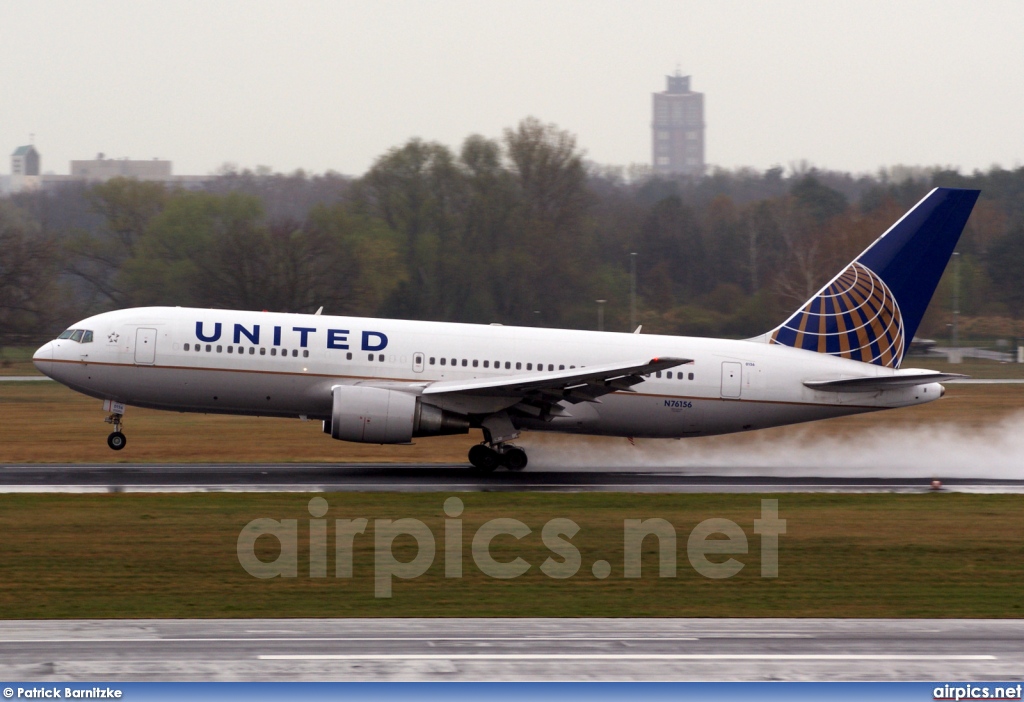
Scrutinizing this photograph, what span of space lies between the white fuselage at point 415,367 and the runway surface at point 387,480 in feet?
4.51

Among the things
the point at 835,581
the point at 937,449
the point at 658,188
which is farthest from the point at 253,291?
the point at 658,188

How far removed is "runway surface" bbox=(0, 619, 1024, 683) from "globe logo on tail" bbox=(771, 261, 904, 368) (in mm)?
16117

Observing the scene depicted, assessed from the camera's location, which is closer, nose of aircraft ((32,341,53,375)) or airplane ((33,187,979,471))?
airplane ((33,187,979,471))

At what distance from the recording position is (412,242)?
65.3m

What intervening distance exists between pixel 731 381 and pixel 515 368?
206 inches

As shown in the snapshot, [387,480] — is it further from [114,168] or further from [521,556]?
[114,168]

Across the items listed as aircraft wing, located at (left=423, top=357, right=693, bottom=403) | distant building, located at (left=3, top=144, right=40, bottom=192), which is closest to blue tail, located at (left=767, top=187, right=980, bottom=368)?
aircraft wing, located at (left=423, top=357, right=693, bottom=403)

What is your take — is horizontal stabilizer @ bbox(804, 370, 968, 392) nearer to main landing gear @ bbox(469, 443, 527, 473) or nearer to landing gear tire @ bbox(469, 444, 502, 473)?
main landing gear @ bbox(469, 443, 527, 473)

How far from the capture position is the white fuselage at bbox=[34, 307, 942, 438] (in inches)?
1073

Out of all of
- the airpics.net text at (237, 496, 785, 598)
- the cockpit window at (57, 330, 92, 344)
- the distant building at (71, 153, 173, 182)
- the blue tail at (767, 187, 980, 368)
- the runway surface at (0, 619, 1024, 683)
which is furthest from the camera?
the distant building at (71, 153, 173, 182)

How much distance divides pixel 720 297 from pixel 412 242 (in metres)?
17.6

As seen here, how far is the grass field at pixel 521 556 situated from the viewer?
14.7 meters

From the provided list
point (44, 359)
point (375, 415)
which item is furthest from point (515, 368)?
point (44, 359)

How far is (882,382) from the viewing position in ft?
92.4
